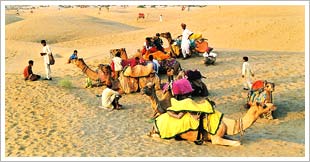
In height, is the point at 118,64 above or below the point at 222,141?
above

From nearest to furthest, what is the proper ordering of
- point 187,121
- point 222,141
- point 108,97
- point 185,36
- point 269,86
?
1. point 222,141
2. point 187,121
3. point 269,86
4. point 108,97
5. point 185,36

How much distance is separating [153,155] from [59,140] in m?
2.24

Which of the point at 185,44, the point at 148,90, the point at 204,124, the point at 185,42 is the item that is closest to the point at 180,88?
the point at 148,90

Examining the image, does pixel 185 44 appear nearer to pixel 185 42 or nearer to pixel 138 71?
pixel 185 42

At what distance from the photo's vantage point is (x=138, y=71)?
14.5 metres

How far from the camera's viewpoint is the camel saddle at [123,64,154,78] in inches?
571

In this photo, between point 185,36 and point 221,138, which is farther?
point 185,36

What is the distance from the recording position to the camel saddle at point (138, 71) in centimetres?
1449

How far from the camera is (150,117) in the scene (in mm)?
12180

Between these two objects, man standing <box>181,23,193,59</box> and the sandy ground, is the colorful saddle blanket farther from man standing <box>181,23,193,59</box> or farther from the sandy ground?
man standing <box>181,23,193,59</box>

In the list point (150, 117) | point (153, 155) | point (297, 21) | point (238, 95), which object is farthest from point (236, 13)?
point (153, 155)

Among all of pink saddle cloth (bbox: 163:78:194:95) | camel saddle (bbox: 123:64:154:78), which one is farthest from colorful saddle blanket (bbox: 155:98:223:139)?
camel saddle (bbox: 123:64:154:78)

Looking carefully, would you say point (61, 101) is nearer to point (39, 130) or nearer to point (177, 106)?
point (39, 130)

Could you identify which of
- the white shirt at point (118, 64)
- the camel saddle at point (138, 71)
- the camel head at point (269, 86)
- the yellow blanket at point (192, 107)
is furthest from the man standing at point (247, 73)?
the yellow blanket at point (192, 107)
